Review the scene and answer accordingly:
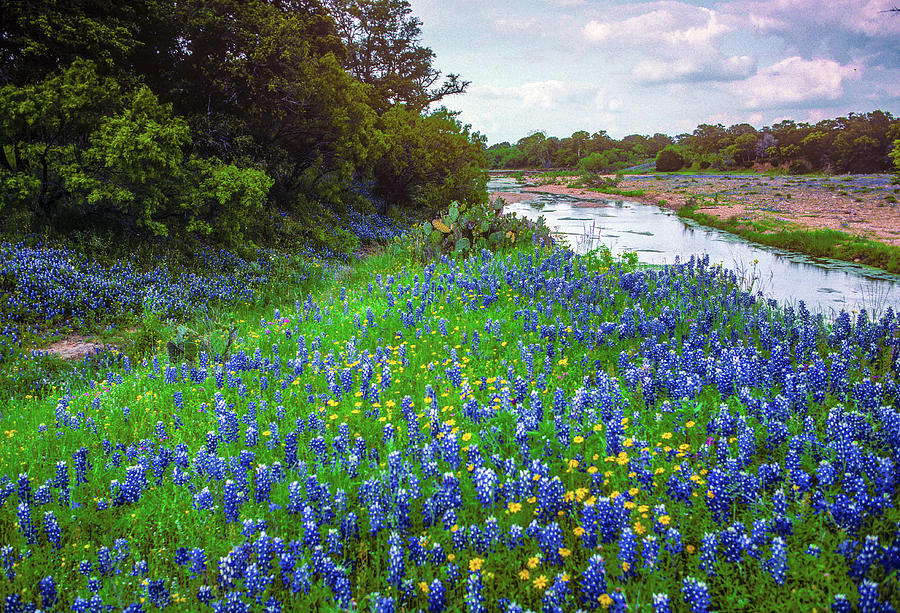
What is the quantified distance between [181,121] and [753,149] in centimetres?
9569

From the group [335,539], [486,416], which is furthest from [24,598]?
[486,416]

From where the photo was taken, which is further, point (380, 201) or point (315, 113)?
point (380, 201)

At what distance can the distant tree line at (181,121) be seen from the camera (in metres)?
11.1

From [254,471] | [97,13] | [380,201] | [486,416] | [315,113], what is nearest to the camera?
[254,471]

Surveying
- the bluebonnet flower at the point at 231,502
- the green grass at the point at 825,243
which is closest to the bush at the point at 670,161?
the green grass at the point at 825,243

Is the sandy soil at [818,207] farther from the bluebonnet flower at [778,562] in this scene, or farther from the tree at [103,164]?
the tree at [103,164]

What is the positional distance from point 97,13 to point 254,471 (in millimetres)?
14786

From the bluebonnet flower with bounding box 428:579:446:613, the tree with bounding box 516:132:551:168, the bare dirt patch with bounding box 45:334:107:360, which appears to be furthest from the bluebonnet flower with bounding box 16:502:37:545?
the tree with bounding box 516:132:551:168

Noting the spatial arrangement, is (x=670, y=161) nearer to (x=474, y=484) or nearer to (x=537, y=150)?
Result: (x=537, y=150)

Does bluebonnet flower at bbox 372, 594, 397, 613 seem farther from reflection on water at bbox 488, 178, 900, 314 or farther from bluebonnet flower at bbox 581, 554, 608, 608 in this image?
reflection on water at bbox 488, 178, 900, 314

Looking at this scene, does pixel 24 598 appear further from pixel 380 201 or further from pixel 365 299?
pixel 380 201

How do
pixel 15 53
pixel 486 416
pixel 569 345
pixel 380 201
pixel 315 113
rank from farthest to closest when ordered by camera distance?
1. pixel 380 201
2. pixel 315 113
3. pixel 15 53
4. pixel 569 345
5. pixel 486 416

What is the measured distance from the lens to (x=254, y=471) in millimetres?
4270

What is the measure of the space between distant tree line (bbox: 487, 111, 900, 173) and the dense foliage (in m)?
50.6
